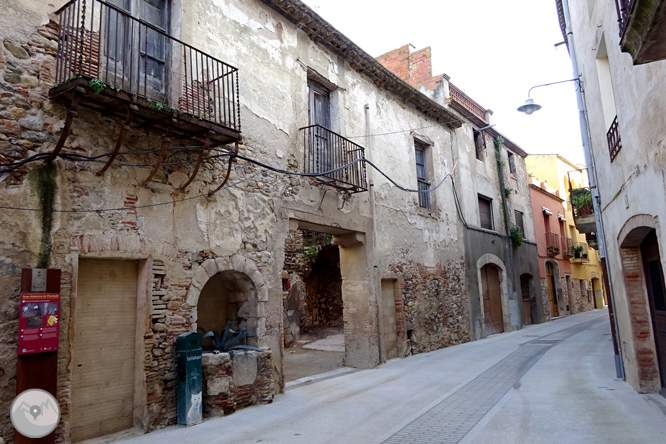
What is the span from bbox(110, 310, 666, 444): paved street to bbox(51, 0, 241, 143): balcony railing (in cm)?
368

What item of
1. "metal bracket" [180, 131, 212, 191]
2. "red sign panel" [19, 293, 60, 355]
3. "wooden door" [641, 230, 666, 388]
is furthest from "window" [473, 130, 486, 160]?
"red sign panel" [19, 293, 60, 355]

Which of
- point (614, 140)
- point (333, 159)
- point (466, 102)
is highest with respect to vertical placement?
point (466, 102)

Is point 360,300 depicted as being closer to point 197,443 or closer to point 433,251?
point 433,251

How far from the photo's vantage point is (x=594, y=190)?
8.51 m

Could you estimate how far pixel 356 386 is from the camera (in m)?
7.66

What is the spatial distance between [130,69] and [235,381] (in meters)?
4.17

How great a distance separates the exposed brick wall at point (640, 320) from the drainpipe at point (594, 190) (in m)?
1.02

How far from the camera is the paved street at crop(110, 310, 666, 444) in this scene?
4.88 metres

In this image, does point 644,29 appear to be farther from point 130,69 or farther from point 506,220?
point 506,220

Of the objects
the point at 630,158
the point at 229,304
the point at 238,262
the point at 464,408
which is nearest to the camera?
the point at 630,158

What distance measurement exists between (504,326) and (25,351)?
15031 millimetres

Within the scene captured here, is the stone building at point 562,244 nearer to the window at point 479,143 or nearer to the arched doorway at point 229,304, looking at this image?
the window at point 479,143

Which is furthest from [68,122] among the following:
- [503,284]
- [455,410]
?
[503,284]

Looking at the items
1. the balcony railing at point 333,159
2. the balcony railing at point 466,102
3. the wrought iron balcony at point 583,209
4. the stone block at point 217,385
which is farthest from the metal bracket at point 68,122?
the wrought iron balcony at point 583,209
